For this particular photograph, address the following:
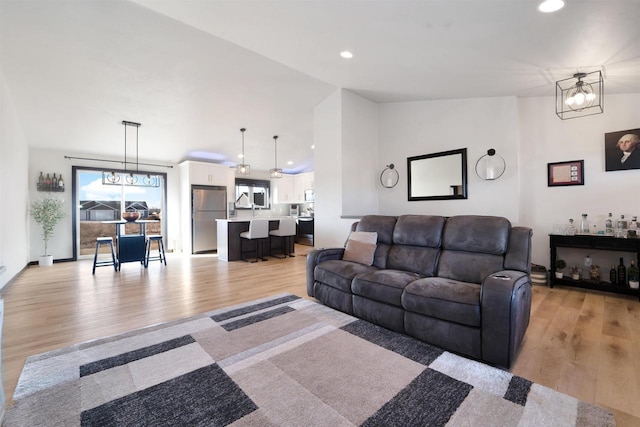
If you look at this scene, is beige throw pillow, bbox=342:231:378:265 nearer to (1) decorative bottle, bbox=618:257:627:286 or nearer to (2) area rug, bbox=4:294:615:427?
(2) area rug, bbox=4:294:615:427

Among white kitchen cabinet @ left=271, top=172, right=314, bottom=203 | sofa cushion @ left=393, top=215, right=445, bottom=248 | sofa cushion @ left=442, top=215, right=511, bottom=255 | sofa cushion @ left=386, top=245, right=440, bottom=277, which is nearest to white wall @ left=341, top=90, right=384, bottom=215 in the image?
sofa cushion @ left=393, top=215, right=445, bottom=248

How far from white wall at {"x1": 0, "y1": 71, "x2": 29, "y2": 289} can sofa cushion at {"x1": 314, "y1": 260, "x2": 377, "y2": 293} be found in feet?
11.4

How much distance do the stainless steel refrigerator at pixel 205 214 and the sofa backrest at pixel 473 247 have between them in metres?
5.94

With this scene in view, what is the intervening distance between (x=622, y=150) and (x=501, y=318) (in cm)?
336

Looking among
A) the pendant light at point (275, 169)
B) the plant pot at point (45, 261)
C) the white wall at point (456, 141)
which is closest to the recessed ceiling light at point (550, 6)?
the white wall at point (456, 141)

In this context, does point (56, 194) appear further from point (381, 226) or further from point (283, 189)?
point (381, 226)

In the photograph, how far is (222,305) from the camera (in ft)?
9.95

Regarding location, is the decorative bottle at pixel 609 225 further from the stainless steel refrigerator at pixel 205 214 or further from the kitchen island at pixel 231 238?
the stainless steel refrigerator at pixel 205 214

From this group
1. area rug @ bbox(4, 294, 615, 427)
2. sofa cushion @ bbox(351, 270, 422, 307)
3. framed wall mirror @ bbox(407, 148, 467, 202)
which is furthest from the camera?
framed wall mirror @ bbox(407, 148, 467, 202)

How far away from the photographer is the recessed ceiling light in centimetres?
190

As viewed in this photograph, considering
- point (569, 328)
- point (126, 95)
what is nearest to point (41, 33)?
point (126, 95)

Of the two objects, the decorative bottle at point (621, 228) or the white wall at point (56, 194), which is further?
the white wall at point (56, 194)

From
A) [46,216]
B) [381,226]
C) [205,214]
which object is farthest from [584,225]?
[46,216]

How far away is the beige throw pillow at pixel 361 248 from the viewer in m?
3.05
